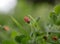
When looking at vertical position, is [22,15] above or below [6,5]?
below

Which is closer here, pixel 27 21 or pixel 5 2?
pixel 27 21

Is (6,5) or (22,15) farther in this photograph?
(6,5)

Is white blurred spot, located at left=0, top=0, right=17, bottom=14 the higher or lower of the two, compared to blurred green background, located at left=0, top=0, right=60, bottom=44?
higher

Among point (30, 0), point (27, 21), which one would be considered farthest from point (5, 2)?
point (27, 21)

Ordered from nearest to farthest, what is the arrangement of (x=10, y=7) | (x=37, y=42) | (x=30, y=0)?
(x=37, y=42) < (x=10, y=7) < (x=30, y=0)

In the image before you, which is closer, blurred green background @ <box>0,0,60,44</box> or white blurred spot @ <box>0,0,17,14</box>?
blurred green background @ <box>0,0,60,44</box>

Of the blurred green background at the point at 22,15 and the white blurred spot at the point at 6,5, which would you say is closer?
the blurred green background at the point at 22,15

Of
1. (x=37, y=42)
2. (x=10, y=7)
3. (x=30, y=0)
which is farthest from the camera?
(x=30, y=0)

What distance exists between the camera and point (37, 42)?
0.65 meters

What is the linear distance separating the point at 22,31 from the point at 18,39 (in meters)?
0.03


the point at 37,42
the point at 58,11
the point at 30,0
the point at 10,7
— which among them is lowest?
the point at 37,42

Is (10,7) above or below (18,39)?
above

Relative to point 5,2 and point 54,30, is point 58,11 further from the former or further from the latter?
point 5,2

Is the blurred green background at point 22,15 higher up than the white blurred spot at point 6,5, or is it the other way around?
the white blurred spot at point 6,5
